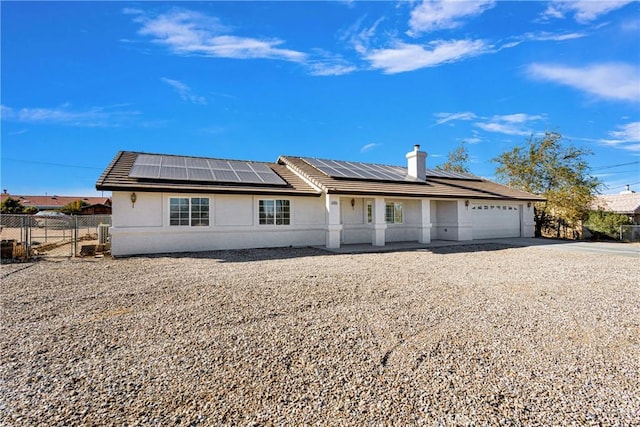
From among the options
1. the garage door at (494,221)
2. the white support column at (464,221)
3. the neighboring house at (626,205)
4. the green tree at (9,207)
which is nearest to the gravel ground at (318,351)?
the white support column at (464,221)

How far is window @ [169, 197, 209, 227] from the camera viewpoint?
11.8 meters

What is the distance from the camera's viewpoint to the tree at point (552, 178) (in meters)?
22.6

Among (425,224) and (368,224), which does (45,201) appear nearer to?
(368,224)

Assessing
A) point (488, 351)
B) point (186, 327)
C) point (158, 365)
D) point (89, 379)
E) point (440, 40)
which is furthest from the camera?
point (440, 40)

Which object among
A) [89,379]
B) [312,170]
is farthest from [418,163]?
[89,379]

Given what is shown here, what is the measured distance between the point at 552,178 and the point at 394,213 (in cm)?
1695

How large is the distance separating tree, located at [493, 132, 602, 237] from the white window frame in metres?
19.4

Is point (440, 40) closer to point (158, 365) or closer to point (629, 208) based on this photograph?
point (158, 365)

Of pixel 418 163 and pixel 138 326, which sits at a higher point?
pixel 418 163

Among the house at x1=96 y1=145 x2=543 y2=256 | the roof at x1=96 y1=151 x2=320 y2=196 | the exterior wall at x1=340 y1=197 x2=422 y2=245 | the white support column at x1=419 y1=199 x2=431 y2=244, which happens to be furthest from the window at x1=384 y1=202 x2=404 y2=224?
the roof at x1=96 y1=151 x2=320 y2=196

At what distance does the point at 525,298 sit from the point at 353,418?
500cm

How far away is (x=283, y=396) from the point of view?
8.94ft

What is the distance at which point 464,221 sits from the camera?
16781 mm

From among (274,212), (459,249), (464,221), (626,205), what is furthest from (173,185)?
(626,205)
